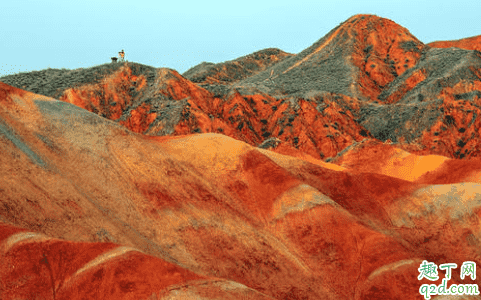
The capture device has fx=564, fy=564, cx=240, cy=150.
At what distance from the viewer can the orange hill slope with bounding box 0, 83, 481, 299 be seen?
65.3 feet

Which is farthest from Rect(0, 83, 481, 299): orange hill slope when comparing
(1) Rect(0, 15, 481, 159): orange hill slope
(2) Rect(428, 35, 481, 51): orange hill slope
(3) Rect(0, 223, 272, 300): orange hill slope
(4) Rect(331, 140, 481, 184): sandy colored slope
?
(2) Rect(428, 35, 481, 51): orange hill slope

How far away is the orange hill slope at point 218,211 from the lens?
65.3ft

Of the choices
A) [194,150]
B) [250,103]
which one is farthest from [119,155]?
[250,103]

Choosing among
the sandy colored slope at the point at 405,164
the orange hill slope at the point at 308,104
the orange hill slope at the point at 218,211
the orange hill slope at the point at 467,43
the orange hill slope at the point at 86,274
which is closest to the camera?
the orange hill slope at the point at 86,274

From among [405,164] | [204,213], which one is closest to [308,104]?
[405,164]

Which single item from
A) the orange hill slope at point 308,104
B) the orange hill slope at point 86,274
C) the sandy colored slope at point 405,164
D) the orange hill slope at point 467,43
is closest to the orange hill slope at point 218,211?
the orange hill slope at point 86,274

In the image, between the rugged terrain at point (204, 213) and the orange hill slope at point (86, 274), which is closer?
the orange hill slope at point (86, 274)

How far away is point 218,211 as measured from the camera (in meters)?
26.4

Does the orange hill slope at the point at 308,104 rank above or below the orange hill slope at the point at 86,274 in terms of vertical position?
above

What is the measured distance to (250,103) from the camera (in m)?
61.8

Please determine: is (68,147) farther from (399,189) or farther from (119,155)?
(399,189)

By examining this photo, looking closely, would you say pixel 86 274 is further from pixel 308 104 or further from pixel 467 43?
pixel 467 43

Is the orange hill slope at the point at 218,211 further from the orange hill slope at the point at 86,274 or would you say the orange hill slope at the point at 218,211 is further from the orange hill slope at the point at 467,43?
the orange hill slope at the point at 467,43

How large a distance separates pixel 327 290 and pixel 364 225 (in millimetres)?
4176
